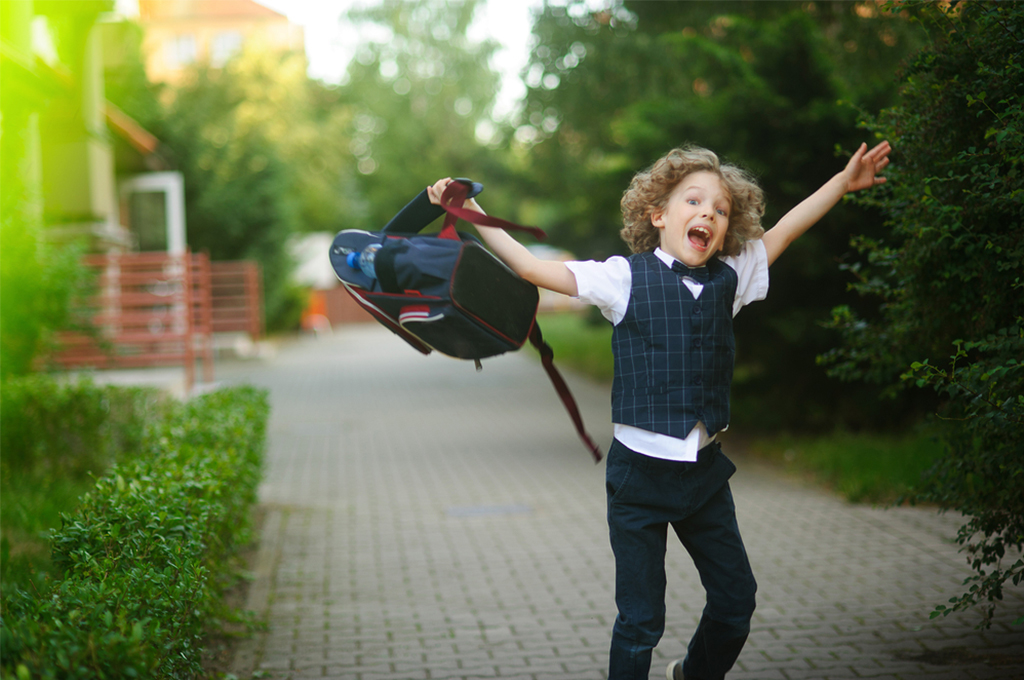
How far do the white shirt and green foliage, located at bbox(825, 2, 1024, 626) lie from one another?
645mm

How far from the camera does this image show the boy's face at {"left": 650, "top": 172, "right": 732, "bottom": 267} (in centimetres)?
300

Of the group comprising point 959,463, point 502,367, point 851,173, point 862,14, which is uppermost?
point 862,14

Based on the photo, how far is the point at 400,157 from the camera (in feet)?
154

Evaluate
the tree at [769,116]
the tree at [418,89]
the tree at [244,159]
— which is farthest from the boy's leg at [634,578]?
the tree at [418,89]

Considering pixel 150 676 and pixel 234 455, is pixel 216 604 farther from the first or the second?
pixel 150 676

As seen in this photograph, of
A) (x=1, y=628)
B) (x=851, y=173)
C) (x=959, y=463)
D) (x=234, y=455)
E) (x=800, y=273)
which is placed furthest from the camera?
(x=800, y=273)

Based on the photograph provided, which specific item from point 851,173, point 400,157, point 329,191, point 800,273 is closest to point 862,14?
point 800,273

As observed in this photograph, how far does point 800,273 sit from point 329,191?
3260 cm

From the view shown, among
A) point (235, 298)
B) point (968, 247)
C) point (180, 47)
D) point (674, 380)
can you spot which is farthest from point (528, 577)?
point (180, 47)

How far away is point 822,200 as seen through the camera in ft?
10.5

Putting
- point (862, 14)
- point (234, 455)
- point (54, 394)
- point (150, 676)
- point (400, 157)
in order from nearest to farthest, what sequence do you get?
point (150, 676) < point (234, 455) < point (54, 394) < point (862, 14) < point (400, 157)

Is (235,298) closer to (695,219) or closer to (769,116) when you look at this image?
(769,116)

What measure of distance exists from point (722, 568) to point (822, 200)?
125cm

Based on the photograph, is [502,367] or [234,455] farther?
[502,367]
